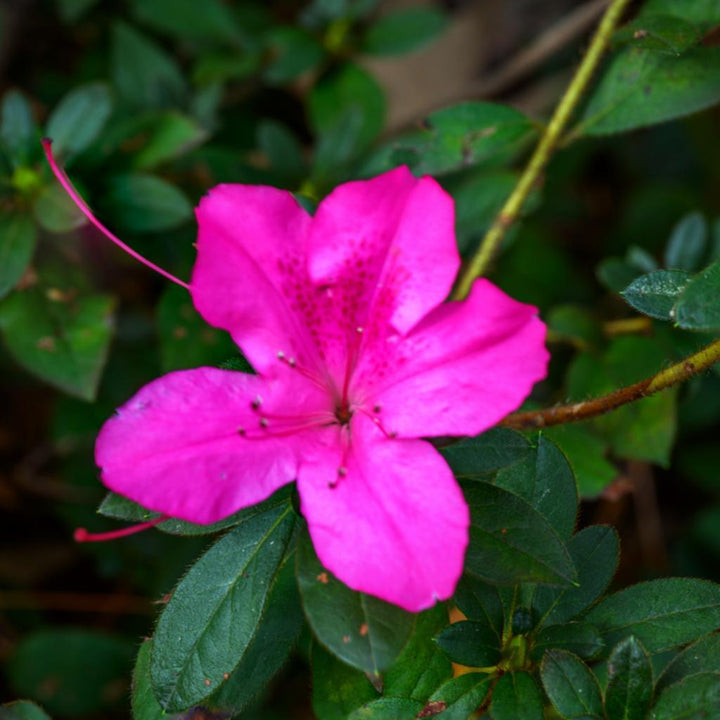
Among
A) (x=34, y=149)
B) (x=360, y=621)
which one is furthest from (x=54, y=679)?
(x=360, y=621)

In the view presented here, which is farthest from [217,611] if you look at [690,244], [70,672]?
[690,244]

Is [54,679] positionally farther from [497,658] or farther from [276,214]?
[276,214]

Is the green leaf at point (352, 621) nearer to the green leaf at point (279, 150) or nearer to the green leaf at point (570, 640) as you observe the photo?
the green leaf at point (570, 640)

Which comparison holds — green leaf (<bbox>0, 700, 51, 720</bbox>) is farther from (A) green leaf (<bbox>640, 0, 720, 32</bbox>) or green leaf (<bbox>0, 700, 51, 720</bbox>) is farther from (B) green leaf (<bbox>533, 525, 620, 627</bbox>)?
(A) green leaf (<bbox>640, 0, 720, 32</bbox>)

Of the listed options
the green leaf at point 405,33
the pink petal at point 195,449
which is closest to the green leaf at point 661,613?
the pink petal at point 195,449

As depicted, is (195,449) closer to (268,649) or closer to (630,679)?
(268,649)

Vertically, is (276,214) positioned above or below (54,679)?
above

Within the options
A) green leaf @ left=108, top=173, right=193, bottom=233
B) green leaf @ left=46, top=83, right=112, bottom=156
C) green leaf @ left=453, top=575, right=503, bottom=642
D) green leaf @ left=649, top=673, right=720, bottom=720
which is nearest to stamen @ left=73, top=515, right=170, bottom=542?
green leaf @ left=453, top=575, right=503, bottom=642
